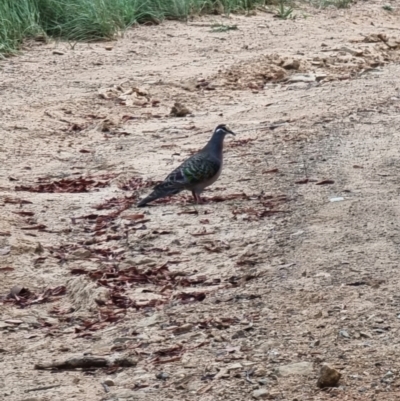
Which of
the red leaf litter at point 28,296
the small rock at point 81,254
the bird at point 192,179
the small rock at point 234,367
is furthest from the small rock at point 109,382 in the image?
the bird at point 192,179

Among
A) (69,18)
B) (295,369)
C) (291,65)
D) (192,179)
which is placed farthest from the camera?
(69,18)

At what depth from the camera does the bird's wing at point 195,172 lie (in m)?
8.12

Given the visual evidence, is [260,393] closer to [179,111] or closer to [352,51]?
[179,111]

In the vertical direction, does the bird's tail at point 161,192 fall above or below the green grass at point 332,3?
above

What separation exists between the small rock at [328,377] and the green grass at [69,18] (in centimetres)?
935

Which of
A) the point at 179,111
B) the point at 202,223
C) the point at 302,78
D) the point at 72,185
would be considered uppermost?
the point at 202,223

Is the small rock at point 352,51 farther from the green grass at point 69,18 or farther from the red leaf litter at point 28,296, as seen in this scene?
the red leaf litter at point 28,296

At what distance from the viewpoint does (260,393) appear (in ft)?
15.8

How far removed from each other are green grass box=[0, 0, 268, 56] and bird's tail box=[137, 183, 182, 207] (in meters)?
5.84

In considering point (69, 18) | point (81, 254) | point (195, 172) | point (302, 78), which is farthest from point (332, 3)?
point (81, 254)

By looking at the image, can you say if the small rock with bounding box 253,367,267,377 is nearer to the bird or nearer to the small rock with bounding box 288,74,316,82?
the bird

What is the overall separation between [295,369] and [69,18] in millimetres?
9944

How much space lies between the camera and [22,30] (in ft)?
46.0

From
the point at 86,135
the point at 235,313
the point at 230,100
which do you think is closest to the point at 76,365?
the point at 235,313
